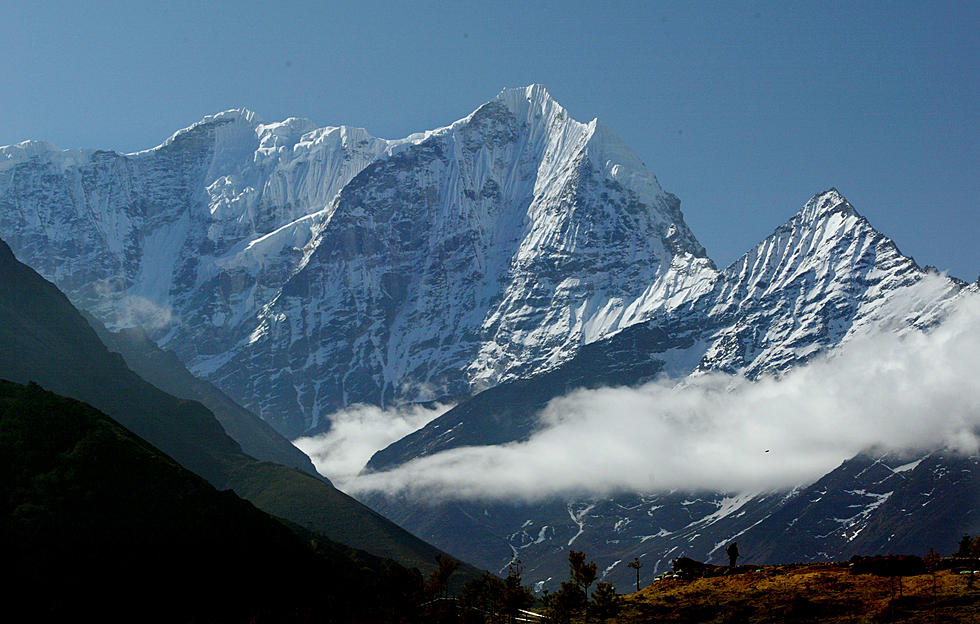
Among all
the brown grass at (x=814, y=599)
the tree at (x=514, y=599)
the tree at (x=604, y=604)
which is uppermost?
the tree at (x=514, y=599)

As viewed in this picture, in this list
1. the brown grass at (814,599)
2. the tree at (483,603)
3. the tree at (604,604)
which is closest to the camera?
the brown grass at (814,599)

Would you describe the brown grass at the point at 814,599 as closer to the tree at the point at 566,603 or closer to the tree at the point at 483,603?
the tree at the point at 566,603

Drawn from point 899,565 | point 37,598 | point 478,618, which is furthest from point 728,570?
point 37,598

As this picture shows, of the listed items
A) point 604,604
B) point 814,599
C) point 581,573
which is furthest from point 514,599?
point 814,599

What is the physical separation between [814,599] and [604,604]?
26375 millimetres

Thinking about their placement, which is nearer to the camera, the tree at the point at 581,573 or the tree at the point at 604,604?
the tree at the point at 604,604

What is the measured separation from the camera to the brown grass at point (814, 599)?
134m

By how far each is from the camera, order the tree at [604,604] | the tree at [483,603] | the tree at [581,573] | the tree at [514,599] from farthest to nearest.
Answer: the tree at [483,603] < the tree at [514,599] < the tree at [581,573] < the tree at [604,604]

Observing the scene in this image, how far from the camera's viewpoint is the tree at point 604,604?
507ft

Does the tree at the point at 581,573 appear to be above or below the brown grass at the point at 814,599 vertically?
above

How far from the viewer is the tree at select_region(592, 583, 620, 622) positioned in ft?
507

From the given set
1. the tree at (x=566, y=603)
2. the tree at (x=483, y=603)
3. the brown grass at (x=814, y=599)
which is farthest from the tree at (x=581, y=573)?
the tree at (x=483, y=603)

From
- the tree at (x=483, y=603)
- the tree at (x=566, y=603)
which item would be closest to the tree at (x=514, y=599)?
the tree at (x=483, y=603)

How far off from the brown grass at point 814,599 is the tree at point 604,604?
4.85 ft
